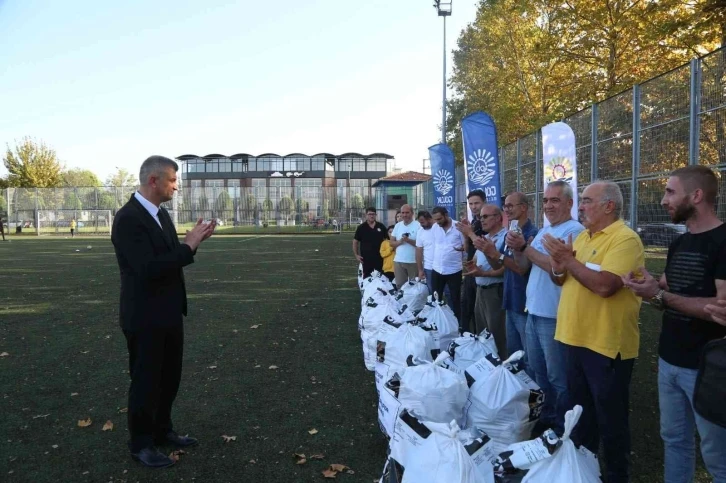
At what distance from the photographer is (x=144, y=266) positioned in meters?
3.43

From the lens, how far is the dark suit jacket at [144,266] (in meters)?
3.47

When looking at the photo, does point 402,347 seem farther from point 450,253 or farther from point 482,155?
point 482,155

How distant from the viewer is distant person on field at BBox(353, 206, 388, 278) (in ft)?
30.5

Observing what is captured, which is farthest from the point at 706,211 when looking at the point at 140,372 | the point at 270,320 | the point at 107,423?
the point at 270,320

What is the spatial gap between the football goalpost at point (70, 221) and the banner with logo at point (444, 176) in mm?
38518

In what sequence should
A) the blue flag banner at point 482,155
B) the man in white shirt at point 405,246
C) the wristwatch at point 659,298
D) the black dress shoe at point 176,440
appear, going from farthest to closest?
the man in white shirt at point 405,246, the blue flag banner at point 482,155, the black dress shoe at point 176,440, the wristwatch at point 659,298

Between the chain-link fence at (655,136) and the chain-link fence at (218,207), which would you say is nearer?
the chain-link fence at (655,136)

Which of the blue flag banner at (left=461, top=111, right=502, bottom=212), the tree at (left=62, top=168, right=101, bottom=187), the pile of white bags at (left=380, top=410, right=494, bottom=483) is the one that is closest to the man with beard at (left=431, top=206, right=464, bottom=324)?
the blue flag banner at (left=461, top=111, right=502, bottom=212)

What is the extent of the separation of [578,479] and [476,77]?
83.9ft

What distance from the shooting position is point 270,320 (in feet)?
27.6

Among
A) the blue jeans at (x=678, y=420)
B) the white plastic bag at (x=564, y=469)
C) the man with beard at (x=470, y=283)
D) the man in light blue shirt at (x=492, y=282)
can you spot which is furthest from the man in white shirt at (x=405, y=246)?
the white plastic bag at (x=564, y=469)

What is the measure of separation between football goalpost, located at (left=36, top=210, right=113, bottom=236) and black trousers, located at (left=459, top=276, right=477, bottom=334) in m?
43.0

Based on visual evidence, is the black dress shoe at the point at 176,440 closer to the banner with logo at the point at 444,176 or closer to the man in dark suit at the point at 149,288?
the man in dark suit at the point at 149,288

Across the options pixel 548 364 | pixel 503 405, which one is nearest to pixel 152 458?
pixel 503 405
